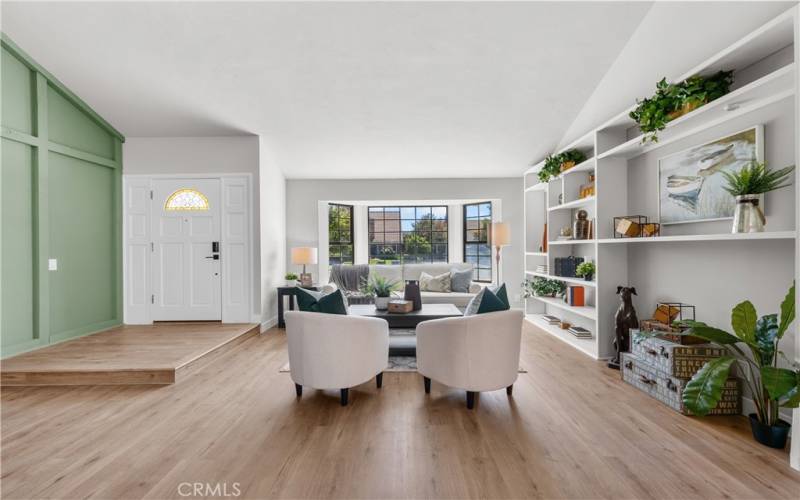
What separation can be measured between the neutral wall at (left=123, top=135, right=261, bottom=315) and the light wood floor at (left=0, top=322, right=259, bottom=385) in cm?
126

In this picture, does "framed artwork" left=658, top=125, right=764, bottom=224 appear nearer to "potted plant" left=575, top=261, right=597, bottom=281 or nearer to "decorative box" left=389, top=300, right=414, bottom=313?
"potted plant" left=575, top=261, right=597, bottom=281

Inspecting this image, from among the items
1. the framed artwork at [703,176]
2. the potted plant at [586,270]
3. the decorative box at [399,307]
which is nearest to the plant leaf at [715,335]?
the framed artwork at [703,176]

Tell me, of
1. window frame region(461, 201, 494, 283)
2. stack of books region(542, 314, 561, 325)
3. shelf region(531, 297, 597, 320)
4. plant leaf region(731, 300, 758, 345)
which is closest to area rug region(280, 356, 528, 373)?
shelf region(531, 297, 597, 320)

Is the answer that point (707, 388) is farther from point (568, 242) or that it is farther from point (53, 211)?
point (53, 211)

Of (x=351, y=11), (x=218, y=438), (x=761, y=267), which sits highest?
(x=351, y=11)

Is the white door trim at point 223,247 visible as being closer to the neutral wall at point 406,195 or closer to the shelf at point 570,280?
the neutral wall at point 406,195

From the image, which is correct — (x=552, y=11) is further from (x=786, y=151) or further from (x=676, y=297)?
(x=676, y=297)

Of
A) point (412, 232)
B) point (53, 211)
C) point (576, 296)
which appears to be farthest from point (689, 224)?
point (53, 211)

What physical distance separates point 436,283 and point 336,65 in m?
3.60

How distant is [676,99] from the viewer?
2.70 metres

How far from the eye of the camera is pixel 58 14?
318cm

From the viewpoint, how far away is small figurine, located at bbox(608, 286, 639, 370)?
3388 mm

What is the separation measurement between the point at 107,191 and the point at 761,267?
6.76 metres

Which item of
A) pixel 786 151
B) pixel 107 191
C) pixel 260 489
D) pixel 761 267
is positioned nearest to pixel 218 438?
pixel 260 489
